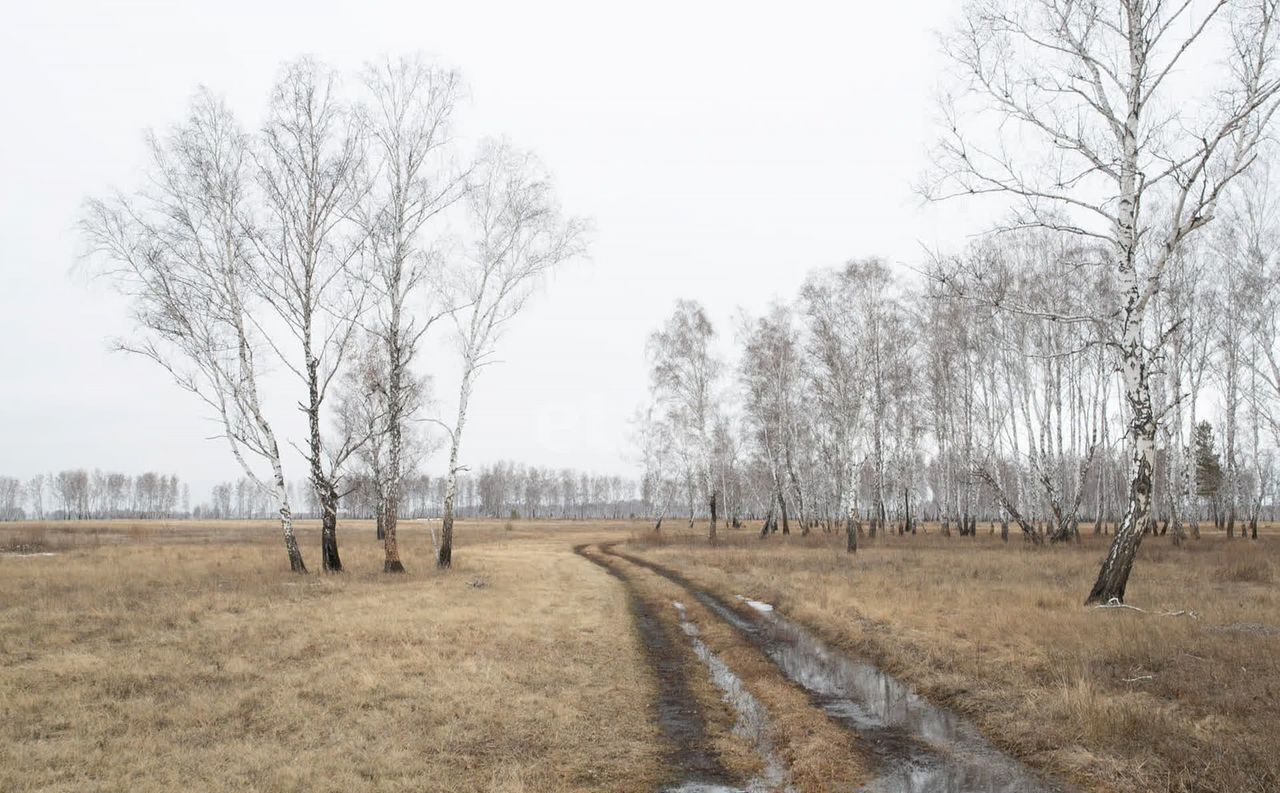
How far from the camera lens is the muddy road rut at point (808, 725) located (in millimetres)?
6254

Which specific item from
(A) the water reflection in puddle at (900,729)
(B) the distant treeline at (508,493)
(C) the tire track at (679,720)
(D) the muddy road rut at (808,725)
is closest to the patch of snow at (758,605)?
(D) the muddy road rut at (808,725)

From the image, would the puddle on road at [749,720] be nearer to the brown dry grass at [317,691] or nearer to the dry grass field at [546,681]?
the dry grass field at [546,681]

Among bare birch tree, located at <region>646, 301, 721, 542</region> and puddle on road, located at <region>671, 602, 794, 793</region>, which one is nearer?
puddle on road, located at <region>671, 602, 794, 793</region>

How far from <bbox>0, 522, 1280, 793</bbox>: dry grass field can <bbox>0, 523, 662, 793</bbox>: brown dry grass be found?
1.6 inches

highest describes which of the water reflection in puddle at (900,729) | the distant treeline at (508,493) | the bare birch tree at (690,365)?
the bare birch tree at (690,365)

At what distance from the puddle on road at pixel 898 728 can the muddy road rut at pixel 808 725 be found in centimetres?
1

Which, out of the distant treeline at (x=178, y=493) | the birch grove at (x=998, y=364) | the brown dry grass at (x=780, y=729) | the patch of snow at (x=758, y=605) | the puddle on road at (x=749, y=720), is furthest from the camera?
the distant treeline at (x=178, y=493)

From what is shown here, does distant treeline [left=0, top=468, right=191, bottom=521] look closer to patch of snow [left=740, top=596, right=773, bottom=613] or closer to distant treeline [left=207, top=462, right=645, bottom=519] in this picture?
distant treeline [left=207, top=462, right=645, bottom=519]

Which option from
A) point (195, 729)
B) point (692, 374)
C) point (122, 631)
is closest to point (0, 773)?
point (195, 729)

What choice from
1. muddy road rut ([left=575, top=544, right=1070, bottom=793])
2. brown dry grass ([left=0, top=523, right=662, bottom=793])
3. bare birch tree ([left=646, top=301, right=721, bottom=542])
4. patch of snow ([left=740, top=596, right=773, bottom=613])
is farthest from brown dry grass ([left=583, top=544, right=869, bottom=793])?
bare birch tree ([left=646, top=301, right=721, bottom=542])

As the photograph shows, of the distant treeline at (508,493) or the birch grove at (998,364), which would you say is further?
the distant treeline at (508,493)

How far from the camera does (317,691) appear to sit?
8.66m

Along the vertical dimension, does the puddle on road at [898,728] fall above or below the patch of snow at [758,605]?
above

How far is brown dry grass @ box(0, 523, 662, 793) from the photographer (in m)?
6.30
